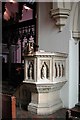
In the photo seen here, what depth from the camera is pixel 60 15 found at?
396cm

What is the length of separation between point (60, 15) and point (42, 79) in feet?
4.15

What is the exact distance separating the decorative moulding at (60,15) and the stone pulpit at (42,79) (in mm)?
624

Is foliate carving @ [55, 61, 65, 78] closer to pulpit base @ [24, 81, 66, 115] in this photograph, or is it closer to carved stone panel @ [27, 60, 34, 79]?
pulpit base @ [24, 81, 66, 115]

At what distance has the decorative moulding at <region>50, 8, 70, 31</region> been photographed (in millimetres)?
3943

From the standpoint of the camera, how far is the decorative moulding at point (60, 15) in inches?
155

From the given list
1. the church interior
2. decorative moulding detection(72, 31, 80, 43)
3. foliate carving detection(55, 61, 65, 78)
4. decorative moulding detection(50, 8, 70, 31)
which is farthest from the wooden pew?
decorative moulding detection(72, 31, 80, 43)

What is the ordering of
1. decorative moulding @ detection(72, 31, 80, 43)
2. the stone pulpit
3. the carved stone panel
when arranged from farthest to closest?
decorative moulding @ detection(72, 31, 80, 43)
the carved stone panel
the stone pulpit

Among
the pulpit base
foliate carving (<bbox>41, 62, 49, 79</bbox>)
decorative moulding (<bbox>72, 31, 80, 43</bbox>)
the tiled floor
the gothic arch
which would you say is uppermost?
the gothic arch

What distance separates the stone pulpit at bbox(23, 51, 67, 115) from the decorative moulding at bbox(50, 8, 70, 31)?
624 mm

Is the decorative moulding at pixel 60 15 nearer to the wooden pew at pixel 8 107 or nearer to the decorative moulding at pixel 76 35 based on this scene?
the decorative moulding at pixel 76 35

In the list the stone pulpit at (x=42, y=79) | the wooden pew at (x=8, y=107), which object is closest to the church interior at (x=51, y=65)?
the stone pulpit at (x=42, y=79)

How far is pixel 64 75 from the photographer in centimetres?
407

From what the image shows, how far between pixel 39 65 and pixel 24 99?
1.00 metres

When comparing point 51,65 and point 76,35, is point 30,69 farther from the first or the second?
point 76,35
